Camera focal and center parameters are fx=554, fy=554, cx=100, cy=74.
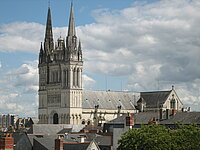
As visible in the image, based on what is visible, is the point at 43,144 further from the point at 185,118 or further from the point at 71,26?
the point at 71,26

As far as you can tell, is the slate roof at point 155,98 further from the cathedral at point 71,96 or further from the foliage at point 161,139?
the foliage at point 161,139

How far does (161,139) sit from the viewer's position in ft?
196

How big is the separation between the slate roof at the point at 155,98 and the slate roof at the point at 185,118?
75251mm

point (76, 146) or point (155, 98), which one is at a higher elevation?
point (155, 98)

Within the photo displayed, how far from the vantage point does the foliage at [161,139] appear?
196ft

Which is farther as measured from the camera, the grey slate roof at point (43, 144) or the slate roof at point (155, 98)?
the slate roof at point (155, 98)

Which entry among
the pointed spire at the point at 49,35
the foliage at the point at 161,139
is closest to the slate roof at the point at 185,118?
the foliage at the point at 161,139

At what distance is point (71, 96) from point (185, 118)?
Answer: 72005 millimetres

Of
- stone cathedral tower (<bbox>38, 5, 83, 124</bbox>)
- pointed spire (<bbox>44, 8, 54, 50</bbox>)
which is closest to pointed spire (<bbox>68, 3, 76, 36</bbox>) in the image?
stone cathedral tower (<bbox>38, 5, 83, 124</bbox>)

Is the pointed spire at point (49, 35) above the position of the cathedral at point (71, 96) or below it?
above

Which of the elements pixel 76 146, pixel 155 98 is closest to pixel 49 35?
pixel 155 98

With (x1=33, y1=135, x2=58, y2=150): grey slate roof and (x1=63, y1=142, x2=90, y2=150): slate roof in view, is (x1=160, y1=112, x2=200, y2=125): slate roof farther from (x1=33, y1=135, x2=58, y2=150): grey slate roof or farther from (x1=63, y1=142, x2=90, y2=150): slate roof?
(x1=33, y1=135, x2=58, y2=150): grey slate roof

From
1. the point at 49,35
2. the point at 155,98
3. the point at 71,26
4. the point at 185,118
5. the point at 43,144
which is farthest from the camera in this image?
the point at 49,35

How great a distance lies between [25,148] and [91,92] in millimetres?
90225
